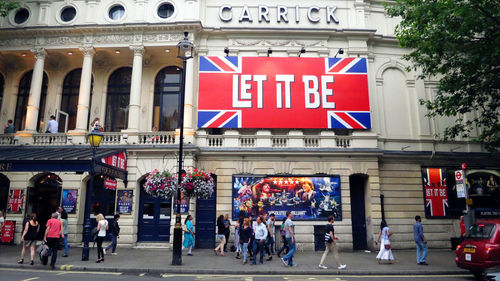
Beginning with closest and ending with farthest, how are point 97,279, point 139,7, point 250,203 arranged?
point 97,279 → point 250,203 → point 139,7

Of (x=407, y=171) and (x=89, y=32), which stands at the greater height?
(x=89, y=32)

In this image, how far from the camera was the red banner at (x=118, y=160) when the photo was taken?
15805mm

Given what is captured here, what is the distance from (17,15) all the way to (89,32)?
256 inches

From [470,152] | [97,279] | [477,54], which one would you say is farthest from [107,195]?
[470,152]

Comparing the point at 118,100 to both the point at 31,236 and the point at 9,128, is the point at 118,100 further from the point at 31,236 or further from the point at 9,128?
the point at 31,236

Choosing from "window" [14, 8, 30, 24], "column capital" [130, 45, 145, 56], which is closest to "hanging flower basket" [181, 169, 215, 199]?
"column capital" [130, 45, 145, 56]

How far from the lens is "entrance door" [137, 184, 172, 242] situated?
60.5 ft

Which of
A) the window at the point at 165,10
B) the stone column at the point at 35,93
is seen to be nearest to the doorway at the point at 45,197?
the stone column at the point at 35,93

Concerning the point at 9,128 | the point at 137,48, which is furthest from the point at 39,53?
the point at 137,48

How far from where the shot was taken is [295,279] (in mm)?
10359

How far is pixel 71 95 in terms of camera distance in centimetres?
2247

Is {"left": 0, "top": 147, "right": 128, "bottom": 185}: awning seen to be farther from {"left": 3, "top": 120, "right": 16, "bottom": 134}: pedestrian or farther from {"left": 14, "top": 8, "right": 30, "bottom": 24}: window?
{"left": 14, "top": 8, "right": 30, "bottom": 24}: window

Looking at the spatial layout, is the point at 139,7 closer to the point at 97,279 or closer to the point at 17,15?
the point at 17,15

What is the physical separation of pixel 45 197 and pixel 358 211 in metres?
19.6
